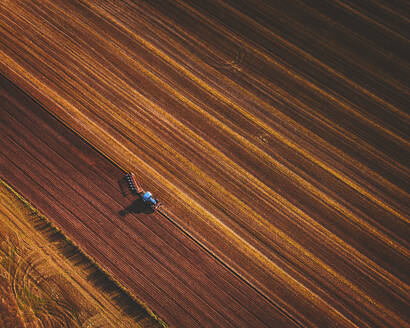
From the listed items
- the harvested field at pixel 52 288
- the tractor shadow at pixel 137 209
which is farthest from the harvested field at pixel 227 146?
the harvested field at pixel 52 288

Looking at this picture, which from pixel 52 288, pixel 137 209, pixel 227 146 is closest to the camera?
pixel 52 288

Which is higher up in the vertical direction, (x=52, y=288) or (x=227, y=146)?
(x=227, y=146)

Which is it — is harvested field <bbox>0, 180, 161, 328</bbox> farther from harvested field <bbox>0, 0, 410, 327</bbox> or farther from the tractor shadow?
the tractor shadow

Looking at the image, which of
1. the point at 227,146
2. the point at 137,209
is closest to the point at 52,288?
the point at 137,209

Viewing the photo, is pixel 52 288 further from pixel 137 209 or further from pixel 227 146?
pixel 227 146

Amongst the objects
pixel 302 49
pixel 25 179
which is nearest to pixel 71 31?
pixel 25 179

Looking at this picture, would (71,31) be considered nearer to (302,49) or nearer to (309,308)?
(302,49)

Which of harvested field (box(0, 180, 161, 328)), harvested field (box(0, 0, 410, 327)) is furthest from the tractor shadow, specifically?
harvested field (box(0, 180, 161, 328))
